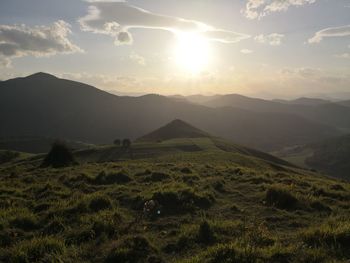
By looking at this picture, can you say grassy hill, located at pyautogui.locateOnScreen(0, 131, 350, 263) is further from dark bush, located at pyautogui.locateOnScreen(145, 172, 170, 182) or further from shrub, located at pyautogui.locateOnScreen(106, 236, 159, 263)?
dark bush, located at pyautogui.locateOnScreen(145, 172, 170, 182)

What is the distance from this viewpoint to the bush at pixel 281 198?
16344mm

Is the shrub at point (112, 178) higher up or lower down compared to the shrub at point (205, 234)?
lower down

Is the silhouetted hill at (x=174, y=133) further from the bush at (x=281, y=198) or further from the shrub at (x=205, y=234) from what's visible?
the shrub at (x=205, y=234)

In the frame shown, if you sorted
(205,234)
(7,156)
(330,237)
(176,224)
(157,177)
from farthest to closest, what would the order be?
(7,156)
(157,177)
(176,224)
(205,234)
(330,237)

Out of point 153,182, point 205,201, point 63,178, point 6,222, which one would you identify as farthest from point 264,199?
point 63,178

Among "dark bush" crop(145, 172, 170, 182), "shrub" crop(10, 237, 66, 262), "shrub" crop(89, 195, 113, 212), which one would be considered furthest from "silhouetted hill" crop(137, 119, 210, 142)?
"shrub" crop(10, 237, 66, 262)

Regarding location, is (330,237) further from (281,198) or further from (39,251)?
(39,251)

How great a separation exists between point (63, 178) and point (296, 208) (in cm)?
1668

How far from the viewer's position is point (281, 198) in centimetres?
1684

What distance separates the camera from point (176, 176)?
82.5 feet

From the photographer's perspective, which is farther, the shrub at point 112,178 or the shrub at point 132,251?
the shrub at point 112,178

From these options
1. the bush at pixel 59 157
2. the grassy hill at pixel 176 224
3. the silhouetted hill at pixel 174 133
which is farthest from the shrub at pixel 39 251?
the silhouetted hill at pixel 174 133

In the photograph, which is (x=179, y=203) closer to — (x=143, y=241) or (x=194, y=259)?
(x=143, y=241)

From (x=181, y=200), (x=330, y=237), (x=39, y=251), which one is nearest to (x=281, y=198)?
(x=181, y=200)
